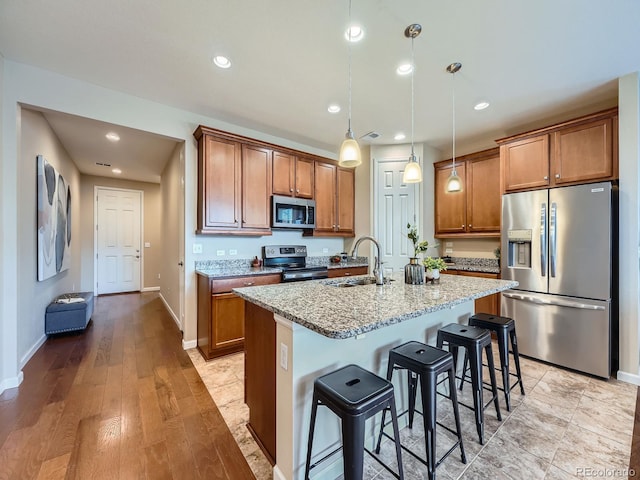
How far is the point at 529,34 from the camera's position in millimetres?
1972

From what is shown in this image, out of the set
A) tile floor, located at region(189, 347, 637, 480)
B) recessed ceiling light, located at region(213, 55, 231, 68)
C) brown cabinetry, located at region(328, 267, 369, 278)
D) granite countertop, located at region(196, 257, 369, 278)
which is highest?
recessed ceiling light, located at region(213, 55, 231, 68)

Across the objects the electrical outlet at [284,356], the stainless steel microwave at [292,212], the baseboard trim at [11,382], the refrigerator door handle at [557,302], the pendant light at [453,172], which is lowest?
the baseboard trim at [11,382]

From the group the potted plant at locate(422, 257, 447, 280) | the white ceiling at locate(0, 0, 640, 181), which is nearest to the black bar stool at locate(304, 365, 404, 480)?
the potted plant at locate(422, 257, 447, 280)

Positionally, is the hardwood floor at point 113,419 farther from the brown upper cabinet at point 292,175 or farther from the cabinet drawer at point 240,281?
the brown upper cabinet at point 292,175

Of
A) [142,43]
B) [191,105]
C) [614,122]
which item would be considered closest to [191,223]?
[191,105]

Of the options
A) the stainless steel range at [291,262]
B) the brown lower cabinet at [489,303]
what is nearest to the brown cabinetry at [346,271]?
the stainless steel range at [291,262]

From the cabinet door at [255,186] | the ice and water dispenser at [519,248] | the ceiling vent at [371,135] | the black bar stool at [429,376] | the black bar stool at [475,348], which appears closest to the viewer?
the black bar stool at [429,376]

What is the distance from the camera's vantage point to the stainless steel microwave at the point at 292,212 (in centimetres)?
369

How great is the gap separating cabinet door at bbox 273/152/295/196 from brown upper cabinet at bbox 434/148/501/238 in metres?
2.38

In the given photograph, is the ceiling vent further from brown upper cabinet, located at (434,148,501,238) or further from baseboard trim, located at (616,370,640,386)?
baseboard trim, located at (616,370,640,386)

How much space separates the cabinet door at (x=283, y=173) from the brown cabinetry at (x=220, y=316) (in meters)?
1.35

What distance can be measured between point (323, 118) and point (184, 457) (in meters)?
3.49

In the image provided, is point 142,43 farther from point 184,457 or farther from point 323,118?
point 184,457

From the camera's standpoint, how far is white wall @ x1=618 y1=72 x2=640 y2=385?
2.39 metres
